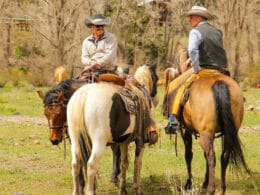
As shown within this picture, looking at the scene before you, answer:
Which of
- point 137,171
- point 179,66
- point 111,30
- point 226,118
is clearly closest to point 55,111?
point 137,171

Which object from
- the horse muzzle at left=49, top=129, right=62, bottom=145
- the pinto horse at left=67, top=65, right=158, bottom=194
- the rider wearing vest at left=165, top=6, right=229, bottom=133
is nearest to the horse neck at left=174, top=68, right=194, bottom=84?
the rider wearing vest at left=165, top=6, right=229, bottom=133

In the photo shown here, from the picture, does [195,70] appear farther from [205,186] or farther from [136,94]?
[205,186]

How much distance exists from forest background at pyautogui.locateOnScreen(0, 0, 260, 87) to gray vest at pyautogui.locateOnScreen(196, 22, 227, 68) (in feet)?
66.2

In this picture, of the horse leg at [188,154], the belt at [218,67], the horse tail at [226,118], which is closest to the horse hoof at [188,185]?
the horse leg at [188,154]

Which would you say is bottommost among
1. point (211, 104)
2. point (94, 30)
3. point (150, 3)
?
point (211, 104)

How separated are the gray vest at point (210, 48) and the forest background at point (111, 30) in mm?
20175

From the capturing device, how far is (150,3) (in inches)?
1555

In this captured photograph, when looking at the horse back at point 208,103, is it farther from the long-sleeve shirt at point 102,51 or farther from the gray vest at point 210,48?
the long-sleeve shirt at point 102,51

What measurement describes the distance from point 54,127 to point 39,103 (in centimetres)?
1286

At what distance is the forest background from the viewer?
29844 mm

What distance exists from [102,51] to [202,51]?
145 cm

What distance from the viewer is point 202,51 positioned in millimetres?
7652

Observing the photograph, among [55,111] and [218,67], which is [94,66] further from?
[218,67]

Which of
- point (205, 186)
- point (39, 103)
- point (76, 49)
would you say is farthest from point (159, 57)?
point (205, 186)
